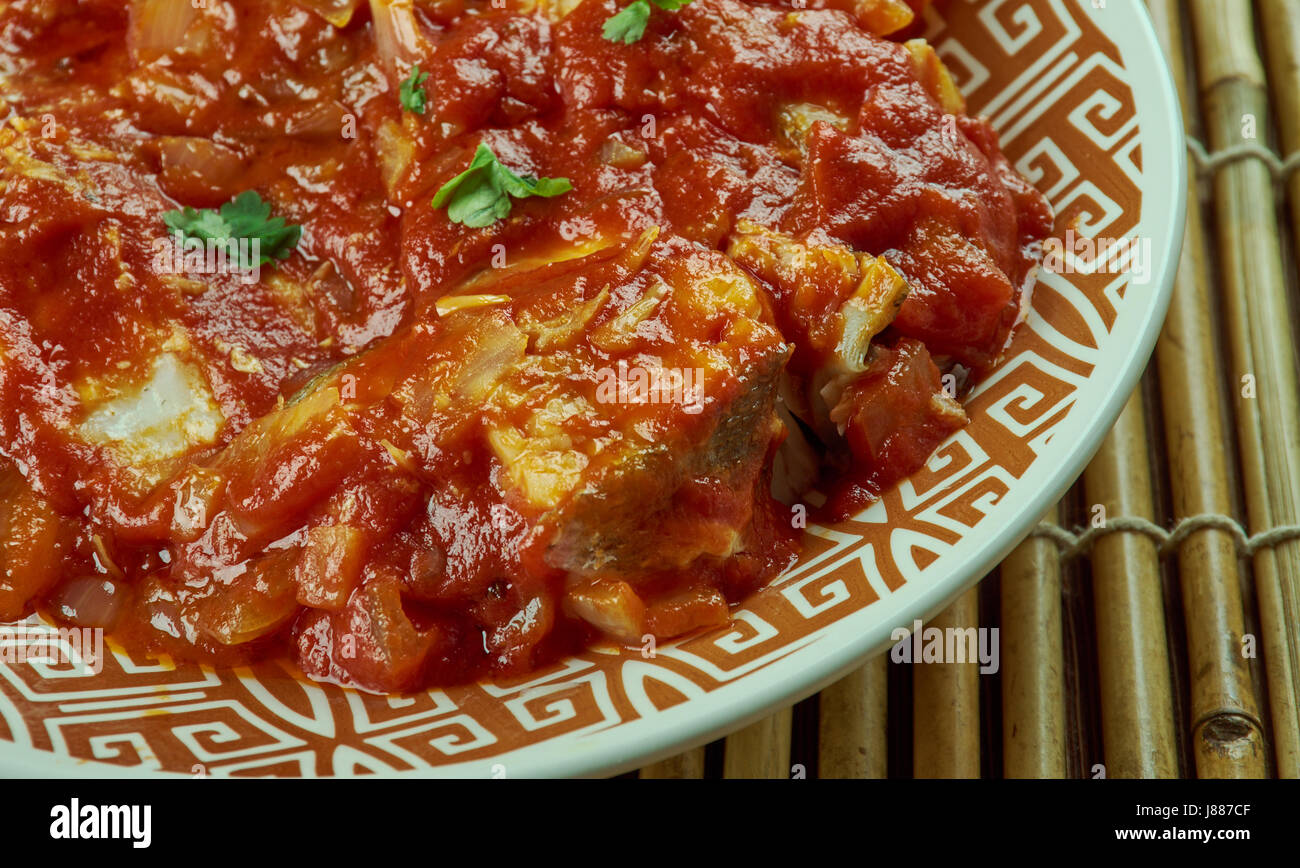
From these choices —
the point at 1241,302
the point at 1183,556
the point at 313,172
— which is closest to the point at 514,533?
the point at 313,172

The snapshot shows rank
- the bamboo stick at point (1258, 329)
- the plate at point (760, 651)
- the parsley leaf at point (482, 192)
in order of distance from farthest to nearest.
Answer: the bamboo stick at point (1258, 329), the parsley leaf at point (482, 192), the plate at point (760, 651)

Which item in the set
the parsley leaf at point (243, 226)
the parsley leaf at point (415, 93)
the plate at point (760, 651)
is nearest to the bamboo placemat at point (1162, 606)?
the plate at point (760, 651)

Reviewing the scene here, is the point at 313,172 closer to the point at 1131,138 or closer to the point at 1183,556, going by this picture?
the point at 1131,138

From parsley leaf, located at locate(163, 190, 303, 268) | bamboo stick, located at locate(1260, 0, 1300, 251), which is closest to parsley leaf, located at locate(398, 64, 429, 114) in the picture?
parsley leaf, located at locate(163, 190, 303, 268)

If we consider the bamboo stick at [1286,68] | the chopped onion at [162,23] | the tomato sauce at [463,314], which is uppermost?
the bamboo stick at [1286,68]

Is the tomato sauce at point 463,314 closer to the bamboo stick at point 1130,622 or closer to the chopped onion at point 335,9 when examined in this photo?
the chopped onion at point 335,9

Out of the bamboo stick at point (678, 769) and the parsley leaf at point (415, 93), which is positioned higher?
the parsley leaf at point (415, 93)

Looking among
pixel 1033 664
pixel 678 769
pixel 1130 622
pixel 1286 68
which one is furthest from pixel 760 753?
pixel 1286 68

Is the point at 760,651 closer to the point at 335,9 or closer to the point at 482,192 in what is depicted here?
the point at 482,192
